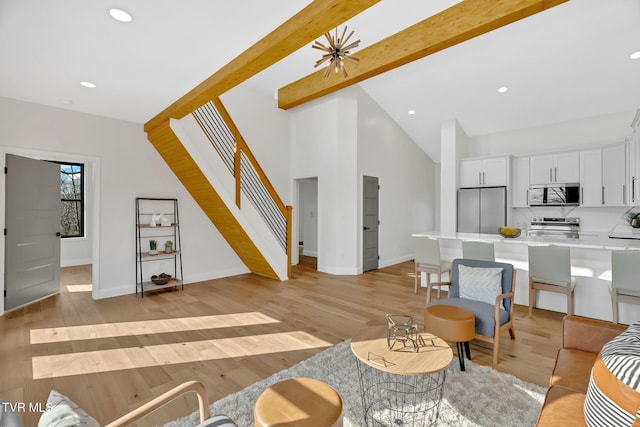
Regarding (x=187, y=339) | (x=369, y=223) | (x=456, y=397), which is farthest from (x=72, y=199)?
(x=456, y=397)

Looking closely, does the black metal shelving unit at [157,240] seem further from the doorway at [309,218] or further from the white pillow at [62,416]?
the white pillow at [62,416]

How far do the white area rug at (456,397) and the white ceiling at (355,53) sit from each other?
2.95m

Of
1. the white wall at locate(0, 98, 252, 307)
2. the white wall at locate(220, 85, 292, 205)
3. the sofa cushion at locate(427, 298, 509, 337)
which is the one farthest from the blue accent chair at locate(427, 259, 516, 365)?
the white wall at locate(220, 85, 292, 205)

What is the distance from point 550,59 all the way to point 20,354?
7955 mm

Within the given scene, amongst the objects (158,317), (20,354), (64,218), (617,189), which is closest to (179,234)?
(158,317)

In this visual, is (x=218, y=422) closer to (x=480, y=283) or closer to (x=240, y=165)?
(x=480, y=283)

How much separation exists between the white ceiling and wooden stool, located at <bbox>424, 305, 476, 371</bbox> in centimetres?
283

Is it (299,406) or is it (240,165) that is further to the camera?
(240,165)

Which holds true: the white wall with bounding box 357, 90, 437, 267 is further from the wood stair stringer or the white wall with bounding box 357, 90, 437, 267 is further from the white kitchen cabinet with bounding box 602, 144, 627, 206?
the white kitchen cabinet with bounding box 602, 144, 627, 206

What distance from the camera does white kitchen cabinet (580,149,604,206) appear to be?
5672mm

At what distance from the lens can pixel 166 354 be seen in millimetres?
2920

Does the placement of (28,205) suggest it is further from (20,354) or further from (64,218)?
(64,218)

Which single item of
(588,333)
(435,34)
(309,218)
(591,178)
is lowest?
(588,333)

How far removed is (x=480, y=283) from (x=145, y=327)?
378 cm
